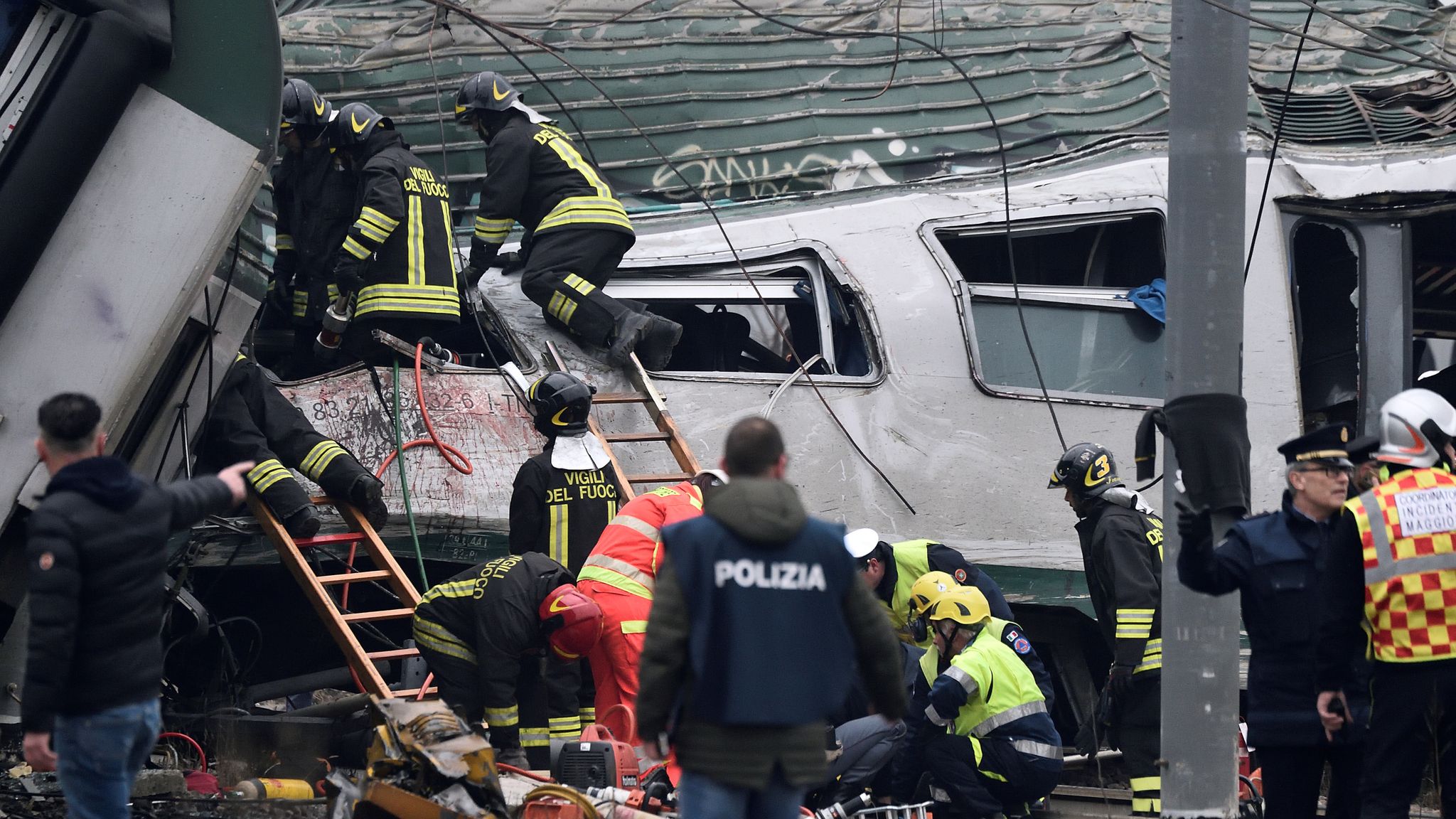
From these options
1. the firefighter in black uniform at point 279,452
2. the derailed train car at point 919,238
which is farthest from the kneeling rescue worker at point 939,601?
the firefighter in black uniform at point 279,452

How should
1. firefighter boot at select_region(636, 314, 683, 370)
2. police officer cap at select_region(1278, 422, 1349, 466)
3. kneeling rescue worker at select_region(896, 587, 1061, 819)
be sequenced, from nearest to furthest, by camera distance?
police officer cap at select_region(1278, 422, 1349, 466)
kneeling rescue worker at select_region(896, 587, 1061, 819)
firefighter boot at select_region(636, 314, 683, 370)

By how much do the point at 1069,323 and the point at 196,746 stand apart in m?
4.98

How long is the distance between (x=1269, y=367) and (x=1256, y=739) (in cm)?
444

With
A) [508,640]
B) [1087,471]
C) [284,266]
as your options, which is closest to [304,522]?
[508,640]

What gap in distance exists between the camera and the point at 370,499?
7500mm

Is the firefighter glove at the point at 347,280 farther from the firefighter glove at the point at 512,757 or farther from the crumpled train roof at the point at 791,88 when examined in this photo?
the firefighter glove at the point at 512,757

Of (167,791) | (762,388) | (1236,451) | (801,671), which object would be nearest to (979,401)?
(762,388)

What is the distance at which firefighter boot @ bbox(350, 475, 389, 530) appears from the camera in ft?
24.5

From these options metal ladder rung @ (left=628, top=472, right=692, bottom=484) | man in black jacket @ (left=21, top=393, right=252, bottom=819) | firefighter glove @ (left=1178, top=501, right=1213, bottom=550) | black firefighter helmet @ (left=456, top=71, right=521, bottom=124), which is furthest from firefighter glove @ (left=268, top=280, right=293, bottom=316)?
firefighter glove @ (left=1178, top=501, right=1213, bottom=550)

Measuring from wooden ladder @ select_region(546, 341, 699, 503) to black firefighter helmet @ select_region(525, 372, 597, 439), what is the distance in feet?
0.88

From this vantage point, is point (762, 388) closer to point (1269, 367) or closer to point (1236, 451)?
point (1269, 367)

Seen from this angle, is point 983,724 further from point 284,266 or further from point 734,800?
point 284,266

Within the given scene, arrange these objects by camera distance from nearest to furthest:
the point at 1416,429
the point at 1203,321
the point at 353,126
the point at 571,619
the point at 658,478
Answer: the point at 1416,429 < the point at 1203,321 < the point at 571,619 < the point at 658,478 < the point at 353,126

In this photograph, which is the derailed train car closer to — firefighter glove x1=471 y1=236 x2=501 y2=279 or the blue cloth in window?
the blue cloth in window
